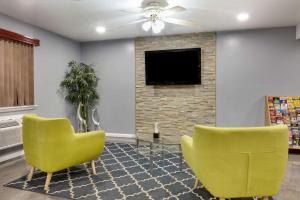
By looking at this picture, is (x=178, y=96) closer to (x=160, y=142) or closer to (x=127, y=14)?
(x=160, y=142)

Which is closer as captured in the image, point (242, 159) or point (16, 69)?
point (242, 159)

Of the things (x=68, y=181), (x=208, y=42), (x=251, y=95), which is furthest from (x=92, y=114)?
(x=251, y=95)

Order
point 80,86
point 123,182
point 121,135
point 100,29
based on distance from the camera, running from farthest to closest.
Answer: point 121,135 < point 80,86 < point 100,29 < point 123,182

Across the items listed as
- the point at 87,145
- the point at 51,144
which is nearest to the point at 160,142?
the point at 87,145

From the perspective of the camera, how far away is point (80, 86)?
5090 mm

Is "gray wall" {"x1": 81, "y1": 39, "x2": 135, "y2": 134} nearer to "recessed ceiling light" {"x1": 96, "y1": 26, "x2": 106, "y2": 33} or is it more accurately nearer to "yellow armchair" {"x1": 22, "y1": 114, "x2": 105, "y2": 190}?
"recessed ceiling light" {"x1": 96, "y1": 26, "x2": 106, "y2": 33}

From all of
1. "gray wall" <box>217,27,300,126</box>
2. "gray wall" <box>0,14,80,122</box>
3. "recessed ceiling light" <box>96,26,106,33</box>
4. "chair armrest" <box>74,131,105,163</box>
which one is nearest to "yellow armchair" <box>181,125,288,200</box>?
"chair armrest" <box>74,131,105,163</box>

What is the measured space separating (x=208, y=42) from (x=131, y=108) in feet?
7.23

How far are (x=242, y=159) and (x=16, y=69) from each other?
146 inches

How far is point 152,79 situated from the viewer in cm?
504

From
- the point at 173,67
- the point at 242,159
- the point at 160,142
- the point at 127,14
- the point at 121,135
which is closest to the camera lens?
the point at 242,159

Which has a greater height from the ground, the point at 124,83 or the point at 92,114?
the point at 124,83

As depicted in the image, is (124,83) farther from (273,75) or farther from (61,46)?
(273,75)

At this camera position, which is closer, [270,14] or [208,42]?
[270,14]
